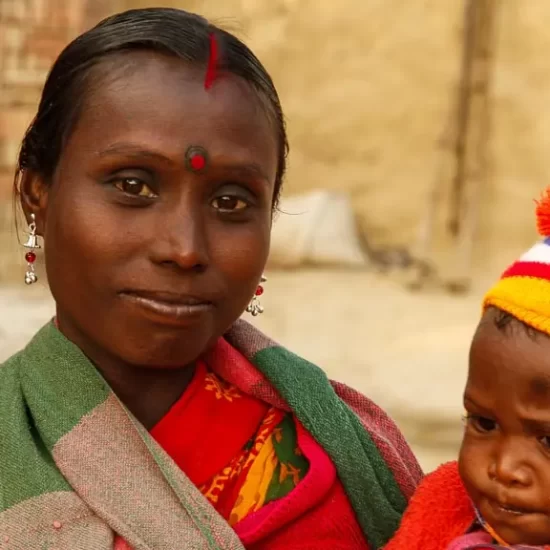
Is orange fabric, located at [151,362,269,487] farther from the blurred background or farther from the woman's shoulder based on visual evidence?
the blurred background

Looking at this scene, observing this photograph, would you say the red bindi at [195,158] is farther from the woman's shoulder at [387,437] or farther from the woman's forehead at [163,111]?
the woman's shoulder at [387,437]

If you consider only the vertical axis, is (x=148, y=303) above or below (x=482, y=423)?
above

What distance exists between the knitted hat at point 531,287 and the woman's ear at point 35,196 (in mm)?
697

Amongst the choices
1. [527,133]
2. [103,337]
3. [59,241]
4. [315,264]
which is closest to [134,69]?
[59,241]

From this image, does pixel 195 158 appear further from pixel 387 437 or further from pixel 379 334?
pixel 379 334

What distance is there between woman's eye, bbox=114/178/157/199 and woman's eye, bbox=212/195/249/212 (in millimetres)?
102

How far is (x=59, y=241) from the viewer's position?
1.56 meters

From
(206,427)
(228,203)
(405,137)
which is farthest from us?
(405,137)

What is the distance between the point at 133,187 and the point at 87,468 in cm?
41

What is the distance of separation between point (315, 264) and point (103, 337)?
206 inches

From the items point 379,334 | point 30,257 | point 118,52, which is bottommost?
point 379,334

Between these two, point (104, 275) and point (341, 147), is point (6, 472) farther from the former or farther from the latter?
point (341, 147)

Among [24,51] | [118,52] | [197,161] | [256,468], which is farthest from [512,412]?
[24,51]

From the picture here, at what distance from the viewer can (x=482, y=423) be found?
1561 millimetres
